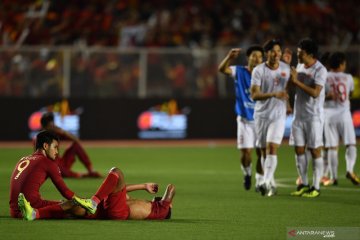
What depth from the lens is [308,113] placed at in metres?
13.6

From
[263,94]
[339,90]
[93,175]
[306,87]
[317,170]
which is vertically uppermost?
[306,87]

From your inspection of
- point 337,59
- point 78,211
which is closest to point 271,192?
point 337,59

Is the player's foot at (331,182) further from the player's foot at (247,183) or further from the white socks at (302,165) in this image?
the white socks at (302,165)

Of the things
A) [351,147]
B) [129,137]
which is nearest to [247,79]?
[351,147]

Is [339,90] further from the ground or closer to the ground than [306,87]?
closer to the ground

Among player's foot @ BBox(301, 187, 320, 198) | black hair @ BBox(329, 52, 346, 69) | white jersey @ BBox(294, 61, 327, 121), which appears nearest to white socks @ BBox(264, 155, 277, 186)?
player's foot @ BBox(301, 187, 320, 198)

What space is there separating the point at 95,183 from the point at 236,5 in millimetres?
14505

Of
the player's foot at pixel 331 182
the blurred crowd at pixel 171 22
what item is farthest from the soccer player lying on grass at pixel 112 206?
the blurred crowd at pixel 171 22

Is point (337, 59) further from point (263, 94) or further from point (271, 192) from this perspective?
point (271, 192)

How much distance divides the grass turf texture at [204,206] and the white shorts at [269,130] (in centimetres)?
86

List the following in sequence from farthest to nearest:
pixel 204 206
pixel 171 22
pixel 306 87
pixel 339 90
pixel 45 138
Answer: pixel 171 22
pixel 339 90
pixel 306 87
pixel 204 206
pixel 45 138

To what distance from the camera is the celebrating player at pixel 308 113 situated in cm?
1345

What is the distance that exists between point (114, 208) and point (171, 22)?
58.6 feet

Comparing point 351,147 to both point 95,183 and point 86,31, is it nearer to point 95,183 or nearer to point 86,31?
point 95,183
